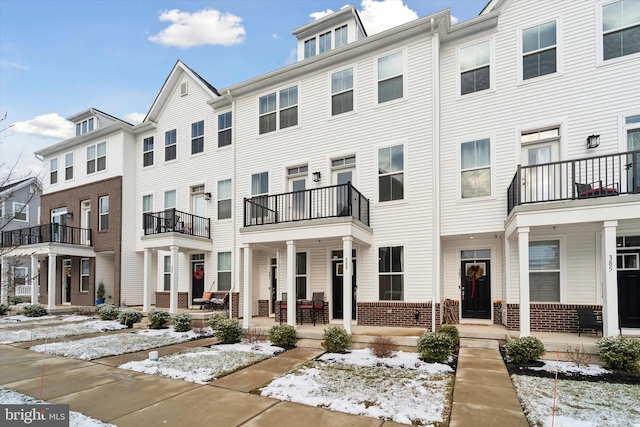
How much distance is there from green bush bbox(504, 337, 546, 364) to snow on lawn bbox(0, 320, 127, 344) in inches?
501

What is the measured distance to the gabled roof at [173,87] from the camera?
1593cm

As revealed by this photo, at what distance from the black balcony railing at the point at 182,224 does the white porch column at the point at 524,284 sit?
1139cm

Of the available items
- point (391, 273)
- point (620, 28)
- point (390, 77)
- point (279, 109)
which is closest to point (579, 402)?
point (391, 273)

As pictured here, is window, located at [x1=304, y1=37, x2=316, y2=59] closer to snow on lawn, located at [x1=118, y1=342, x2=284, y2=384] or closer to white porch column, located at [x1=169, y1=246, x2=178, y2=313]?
white porch column, located at [x1=169, y1=246, x2=178, y2=313]

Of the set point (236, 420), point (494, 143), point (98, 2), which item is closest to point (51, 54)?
point (98, 2)

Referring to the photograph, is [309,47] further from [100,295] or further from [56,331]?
[100,295]

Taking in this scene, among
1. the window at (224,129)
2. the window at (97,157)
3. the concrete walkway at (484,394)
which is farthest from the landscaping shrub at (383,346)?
the window at (97,157)

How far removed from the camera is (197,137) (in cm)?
1591

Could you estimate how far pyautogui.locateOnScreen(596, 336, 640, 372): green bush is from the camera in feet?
22.1

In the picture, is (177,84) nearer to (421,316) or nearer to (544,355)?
(421,316)

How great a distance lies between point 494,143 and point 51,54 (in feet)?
42.7

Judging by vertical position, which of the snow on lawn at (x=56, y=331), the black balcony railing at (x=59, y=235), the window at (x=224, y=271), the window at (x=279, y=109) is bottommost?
the snow on lawn at (x=56, y=331)

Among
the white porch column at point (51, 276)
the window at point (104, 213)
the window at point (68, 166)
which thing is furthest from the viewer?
the window at point (68, 166)

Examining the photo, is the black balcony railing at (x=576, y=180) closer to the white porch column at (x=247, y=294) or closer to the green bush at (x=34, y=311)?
the white porch column at (x=247, y=294)
